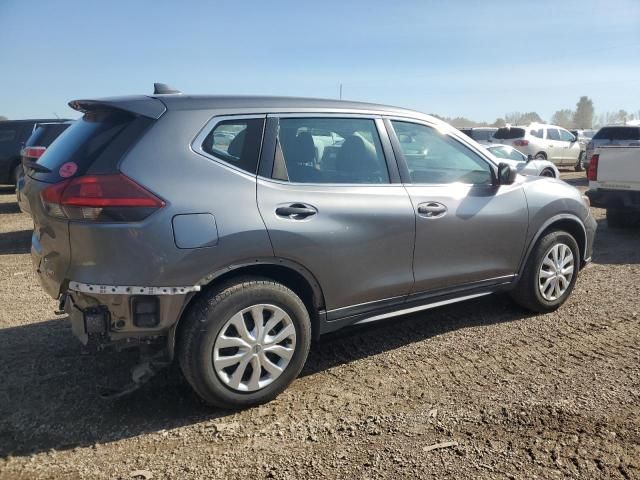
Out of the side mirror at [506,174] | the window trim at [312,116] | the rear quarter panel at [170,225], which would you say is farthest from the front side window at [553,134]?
the rear quarter panel at [170,225]

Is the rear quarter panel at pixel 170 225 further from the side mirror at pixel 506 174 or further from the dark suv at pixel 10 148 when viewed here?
the dark suv at pixel 10 148

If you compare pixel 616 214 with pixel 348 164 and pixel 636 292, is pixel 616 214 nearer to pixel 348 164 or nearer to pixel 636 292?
pixel 636 292

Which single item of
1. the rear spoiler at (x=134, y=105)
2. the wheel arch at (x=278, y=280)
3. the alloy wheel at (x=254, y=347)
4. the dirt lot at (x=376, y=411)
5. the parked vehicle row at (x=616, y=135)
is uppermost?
the parked vehicle row at (x=616, y=135)

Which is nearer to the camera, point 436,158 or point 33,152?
point 436,158

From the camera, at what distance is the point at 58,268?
308cm

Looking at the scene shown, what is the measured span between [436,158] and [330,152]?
37.3 inches

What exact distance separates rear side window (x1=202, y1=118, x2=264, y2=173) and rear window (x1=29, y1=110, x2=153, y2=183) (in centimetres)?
38

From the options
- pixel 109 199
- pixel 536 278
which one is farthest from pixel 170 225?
pixel 536 278

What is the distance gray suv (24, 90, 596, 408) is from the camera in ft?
9.53

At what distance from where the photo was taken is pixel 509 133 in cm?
2067

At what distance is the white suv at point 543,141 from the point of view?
1994 cm

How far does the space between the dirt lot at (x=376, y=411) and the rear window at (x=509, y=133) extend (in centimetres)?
1685

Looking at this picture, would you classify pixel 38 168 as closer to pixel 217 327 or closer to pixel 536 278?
pixel 217 327

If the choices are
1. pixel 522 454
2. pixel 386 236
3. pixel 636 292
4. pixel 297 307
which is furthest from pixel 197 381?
pixel 636 292
